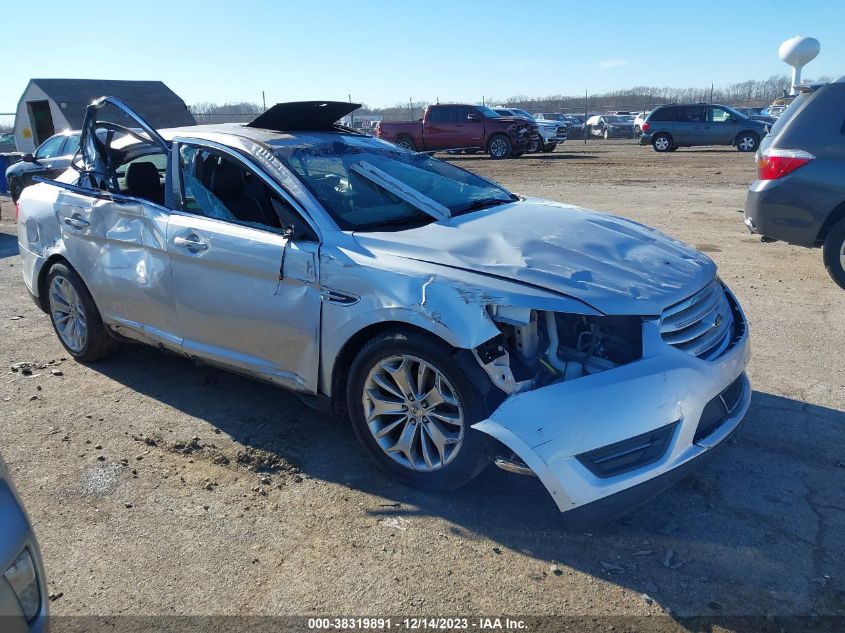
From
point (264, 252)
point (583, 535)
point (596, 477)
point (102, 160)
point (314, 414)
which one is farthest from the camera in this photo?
point (102, 160)

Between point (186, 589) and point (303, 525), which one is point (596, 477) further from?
point (186, 589)

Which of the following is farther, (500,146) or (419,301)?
(500,146)

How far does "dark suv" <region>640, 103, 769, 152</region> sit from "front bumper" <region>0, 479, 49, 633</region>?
25.6m

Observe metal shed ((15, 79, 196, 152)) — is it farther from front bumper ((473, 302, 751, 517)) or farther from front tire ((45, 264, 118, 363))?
front bumper ((473, 302, 751, 517))

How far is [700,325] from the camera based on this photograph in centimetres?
329

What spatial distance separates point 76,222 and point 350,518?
3033mm

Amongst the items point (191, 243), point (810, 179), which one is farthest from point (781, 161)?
point (191, 243)

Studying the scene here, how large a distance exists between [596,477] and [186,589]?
1.69m

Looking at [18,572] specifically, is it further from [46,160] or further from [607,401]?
[46,160]

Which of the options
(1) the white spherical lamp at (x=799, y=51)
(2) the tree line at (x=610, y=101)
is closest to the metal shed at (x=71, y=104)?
(2) the tree line at (x=610, y=101)

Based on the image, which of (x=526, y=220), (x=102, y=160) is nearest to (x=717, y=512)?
(x=526, y=220)

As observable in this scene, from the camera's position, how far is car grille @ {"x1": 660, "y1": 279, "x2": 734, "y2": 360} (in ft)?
10.2

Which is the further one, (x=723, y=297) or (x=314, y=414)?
(x=314, y=414)

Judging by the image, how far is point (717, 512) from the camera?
3.17 meters
